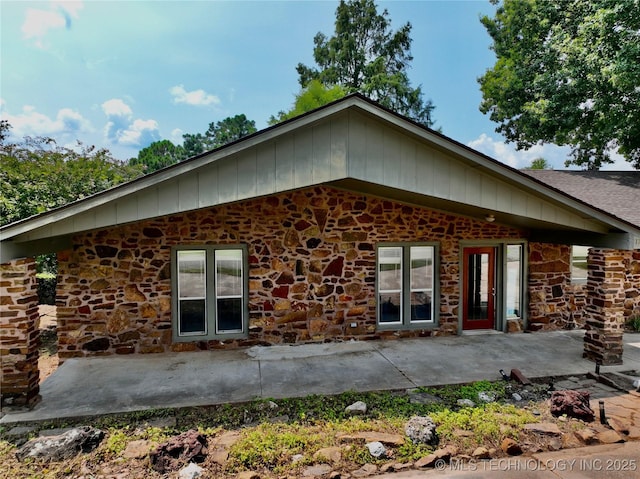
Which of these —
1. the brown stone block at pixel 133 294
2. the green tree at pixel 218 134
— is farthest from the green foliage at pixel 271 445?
the green tree at pixel 218 134

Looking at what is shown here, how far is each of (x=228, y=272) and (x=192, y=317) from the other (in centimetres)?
115

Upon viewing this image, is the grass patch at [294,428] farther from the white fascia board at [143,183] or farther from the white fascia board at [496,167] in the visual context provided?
the white fascia board at [496,167]

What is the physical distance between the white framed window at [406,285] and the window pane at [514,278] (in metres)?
1.88

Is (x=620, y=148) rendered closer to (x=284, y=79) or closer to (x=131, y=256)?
(x=131, y=256)

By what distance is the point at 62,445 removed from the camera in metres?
4.15

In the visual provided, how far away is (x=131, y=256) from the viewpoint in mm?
7242

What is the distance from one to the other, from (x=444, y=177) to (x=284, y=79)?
2555 centimetres

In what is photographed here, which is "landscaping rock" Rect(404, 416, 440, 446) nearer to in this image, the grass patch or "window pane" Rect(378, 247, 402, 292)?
the grass patch

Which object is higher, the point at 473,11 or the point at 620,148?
the point at 473,11

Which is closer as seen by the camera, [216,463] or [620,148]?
[216,463]

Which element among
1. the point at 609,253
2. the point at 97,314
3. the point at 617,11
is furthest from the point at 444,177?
the point at 617,11

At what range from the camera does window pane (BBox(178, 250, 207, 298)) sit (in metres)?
7.58

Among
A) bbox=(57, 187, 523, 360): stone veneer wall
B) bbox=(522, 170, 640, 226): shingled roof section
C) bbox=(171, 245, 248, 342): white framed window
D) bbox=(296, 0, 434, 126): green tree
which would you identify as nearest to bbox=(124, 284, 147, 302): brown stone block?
bbox=(57, 187, 523, 360): stone veneer wall

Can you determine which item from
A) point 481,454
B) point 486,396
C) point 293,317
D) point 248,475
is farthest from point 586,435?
point 293,317
